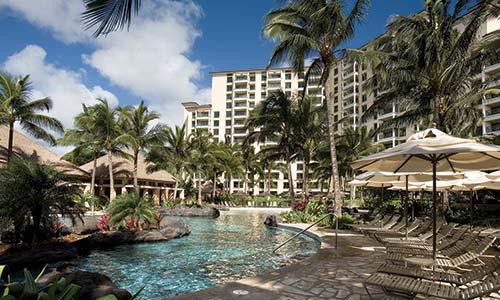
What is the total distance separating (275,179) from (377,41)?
209 feet

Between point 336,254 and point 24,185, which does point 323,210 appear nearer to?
point 336,254

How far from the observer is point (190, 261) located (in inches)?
417

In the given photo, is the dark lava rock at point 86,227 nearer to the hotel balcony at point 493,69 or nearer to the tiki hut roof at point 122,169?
the tiki hut roof at point 122,169

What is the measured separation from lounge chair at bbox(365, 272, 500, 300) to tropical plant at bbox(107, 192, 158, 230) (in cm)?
1280

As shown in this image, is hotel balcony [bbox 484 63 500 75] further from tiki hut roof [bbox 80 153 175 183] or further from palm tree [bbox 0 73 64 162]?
palm tree [bbox 0 73 64 162]

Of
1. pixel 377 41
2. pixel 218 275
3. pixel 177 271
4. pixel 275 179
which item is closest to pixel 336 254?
pixel 218 275

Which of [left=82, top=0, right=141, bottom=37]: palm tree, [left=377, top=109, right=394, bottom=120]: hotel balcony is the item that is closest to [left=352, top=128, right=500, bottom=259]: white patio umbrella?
[left=82, top=0, right=141, bottom=37]: palm tree

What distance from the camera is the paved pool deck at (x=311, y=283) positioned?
5.30 metres

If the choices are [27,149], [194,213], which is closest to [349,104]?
[194,213]

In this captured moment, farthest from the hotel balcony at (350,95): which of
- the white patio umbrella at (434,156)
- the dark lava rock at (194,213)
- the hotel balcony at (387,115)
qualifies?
the white patio umbrella at (434,156)

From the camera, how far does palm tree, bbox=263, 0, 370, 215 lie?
1642 centimetres

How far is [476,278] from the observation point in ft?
13.5

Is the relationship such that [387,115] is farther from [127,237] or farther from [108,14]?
[108,14]

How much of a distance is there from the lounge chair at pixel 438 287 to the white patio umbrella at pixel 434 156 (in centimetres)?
117
